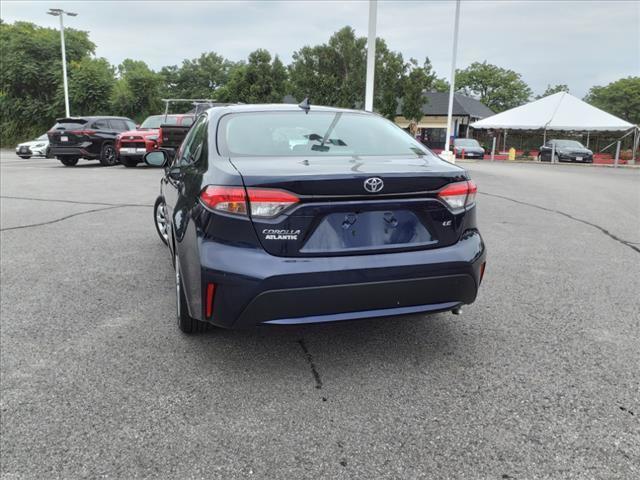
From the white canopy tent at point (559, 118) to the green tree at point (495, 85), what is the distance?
41.1 metres

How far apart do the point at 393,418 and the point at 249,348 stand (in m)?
1.17

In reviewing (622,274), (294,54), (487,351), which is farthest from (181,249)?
(294,54)

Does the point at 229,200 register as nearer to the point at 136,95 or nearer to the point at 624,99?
the point at 136,95

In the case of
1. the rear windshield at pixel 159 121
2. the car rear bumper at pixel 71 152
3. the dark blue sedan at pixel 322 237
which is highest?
the rear windshield at pixel 159 121

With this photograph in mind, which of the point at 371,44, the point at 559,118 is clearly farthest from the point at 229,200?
the point at 559,118

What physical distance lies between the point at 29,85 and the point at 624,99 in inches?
2450

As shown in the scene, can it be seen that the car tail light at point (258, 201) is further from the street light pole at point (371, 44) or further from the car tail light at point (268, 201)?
the street light pole at point (371, 44)

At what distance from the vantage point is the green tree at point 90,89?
41750 millimetres

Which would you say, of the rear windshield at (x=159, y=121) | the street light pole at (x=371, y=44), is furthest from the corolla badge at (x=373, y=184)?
the rear windshield at (x=159, y=121)

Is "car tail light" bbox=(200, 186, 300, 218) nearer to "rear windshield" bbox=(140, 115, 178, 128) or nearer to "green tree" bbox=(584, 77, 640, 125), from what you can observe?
"rear windshield" bbox=(140, 115, 178, 128)

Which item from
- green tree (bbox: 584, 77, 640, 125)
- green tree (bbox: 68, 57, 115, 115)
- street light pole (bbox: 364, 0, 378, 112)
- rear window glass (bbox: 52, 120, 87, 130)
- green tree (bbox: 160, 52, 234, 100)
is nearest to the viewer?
street light pole (bbox: 364, 0, 378, 112)

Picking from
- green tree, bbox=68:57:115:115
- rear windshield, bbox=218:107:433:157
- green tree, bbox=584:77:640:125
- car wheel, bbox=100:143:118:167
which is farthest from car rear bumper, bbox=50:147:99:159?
green tree, bbox=584:77:640:125

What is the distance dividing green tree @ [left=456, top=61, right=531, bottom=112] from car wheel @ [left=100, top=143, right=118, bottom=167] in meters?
62.1

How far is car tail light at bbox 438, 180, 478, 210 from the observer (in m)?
3.07
